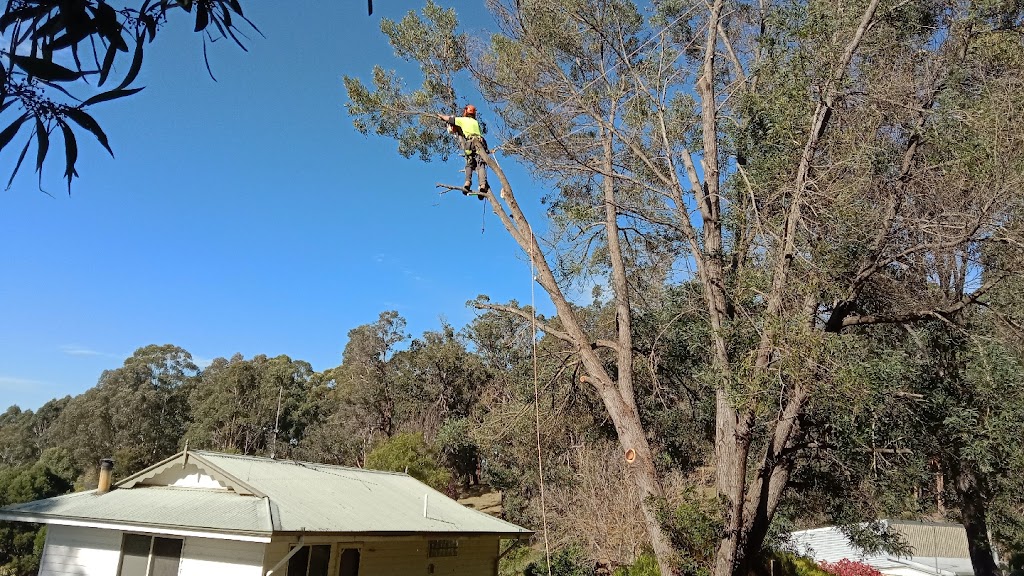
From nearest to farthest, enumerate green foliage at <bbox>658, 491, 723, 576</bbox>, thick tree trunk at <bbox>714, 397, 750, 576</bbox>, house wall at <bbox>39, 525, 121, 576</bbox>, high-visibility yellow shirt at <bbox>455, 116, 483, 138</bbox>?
green foliage at <bbox>658, 491, 723, 576</bbox> → thick tree trunk at <bbox>714, 397, 750, 576</bbox> → high-visibility yellow shirt at <bbox>455, 116, 483, 138</bbox> → house wall at <bbox>39, 525, 121, 576</bbox>

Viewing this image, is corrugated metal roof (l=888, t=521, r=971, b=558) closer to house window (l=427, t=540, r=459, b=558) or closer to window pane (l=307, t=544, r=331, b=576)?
house window (l=427, t=540, r=459, b=558)

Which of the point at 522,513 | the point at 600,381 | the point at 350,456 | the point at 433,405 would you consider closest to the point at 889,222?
the point at 600,381

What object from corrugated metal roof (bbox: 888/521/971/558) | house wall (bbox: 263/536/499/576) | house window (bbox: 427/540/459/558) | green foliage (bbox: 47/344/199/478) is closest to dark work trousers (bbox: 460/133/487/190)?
house wall (bbox: 263/536/499/576)

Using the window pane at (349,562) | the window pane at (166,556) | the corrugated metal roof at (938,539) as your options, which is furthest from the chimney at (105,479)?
the corrugated metal roof at (938,539)

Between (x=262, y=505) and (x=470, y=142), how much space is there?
256 inches

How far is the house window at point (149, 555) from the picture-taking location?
10570 millimetres

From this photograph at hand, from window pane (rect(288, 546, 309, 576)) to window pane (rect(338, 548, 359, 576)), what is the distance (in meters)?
0.63

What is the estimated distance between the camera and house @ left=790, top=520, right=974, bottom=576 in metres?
24.4

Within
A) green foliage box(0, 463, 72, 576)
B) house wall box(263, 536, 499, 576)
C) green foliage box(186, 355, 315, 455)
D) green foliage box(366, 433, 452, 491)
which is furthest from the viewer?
green foliage box(186, 355, 315, 455)

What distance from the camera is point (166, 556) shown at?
10.6 metres

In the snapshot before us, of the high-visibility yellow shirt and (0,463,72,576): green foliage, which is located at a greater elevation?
the high-visibility yellow shirt

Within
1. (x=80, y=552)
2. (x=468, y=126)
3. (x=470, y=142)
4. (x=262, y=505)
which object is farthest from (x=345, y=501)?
(x=468, y=126)

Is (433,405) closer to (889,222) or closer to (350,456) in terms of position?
(350,456)

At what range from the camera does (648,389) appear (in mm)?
11148
